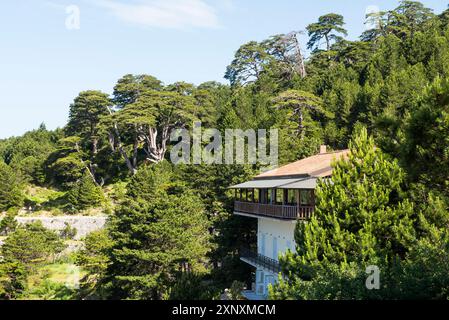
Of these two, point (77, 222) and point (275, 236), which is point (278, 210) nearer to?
point (275, 236)

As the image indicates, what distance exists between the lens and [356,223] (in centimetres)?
1733

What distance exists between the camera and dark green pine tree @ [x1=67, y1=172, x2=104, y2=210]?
5141 cm

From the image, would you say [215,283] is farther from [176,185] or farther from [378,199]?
[378,199]

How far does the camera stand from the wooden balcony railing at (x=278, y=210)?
2075 cm

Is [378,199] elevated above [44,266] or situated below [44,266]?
above

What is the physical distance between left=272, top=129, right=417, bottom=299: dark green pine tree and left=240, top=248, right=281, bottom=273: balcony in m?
6.24

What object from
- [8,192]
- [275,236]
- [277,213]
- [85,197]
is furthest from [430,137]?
[8,192]

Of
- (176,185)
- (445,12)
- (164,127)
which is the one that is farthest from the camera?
(445,12)

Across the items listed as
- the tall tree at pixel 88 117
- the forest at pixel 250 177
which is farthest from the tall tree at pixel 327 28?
the tall tree at pixel 88 117

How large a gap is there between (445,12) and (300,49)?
762 inches

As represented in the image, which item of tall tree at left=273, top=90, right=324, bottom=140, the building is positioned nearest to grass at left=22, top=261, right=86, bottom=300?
the building

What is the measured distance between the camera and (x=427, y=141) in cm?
1029

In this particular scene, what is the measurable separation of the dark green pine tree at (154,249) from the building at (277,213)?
11.0ft
